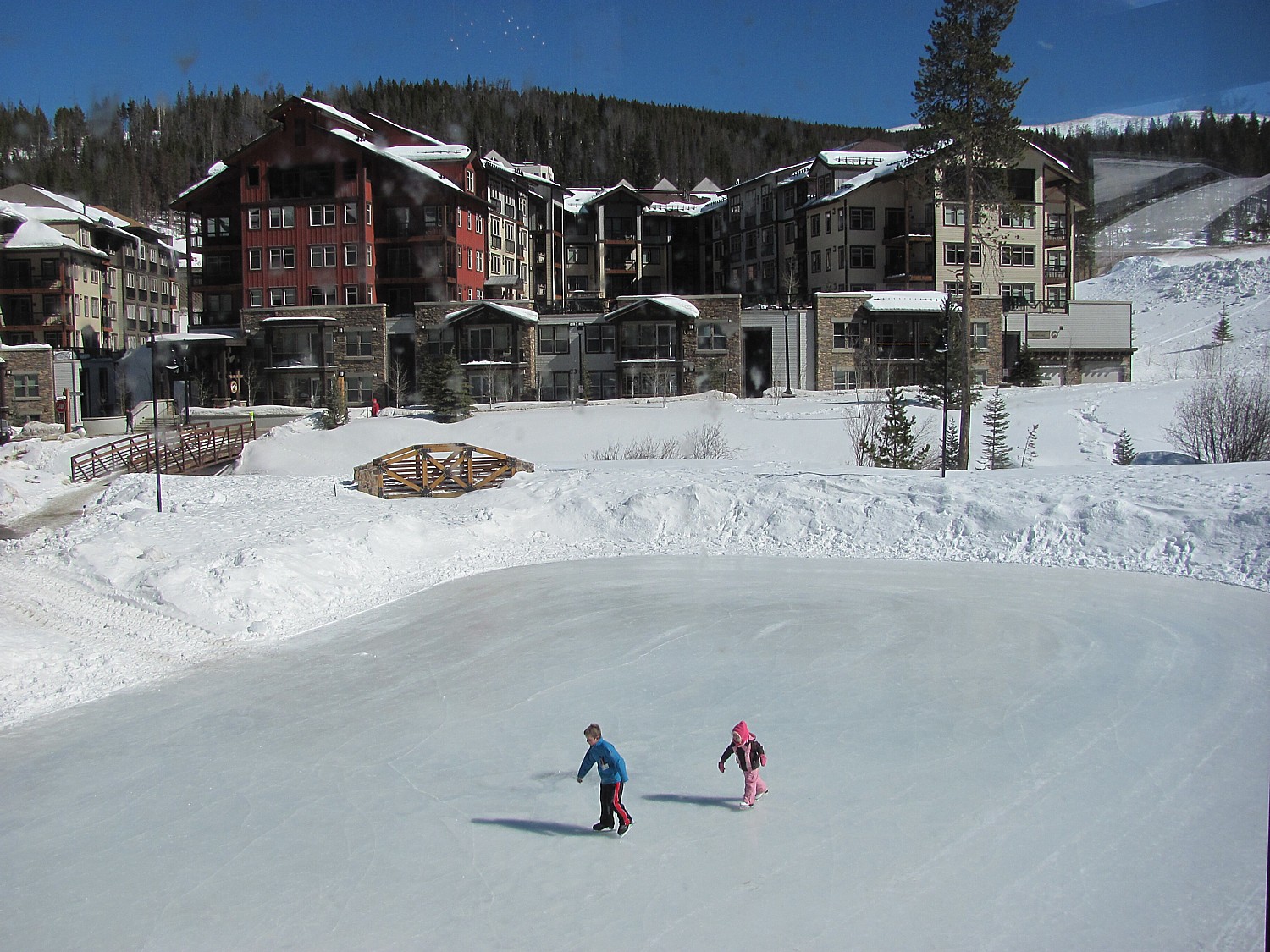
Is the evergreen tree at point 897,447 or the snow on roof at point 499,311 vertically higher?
the snow on roof at point 499,311

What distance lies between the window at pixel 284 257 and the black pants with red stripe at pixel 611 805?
186 ft

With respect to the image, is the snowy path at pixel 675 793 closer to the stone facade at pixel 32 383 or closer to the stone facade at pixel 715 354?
the stone facade at pixel 715 354

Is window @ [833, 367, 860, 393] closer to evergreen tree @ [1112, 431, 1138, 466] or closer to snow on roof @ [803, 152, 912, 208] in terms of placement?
snow on roof @ [803, 152, 912, 208]

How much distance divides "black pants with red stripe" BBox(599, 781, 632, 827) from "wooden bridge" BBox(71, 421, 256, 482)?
30889 mm

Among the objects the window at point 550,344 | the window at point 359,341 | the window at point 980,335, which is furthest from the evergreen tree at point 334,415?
the window at point 980,335

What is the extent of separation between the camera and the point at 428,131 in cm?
10250

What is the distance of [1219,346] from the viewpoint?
63375mm

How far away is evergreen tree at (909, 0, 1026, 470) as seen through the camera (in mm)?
33844

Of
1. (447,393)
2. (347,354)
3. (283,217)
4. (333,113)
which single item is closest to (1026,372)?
(447,393)

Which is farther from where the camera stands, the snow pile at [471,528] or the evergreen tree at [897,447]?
the evergreen tree at [897,447]

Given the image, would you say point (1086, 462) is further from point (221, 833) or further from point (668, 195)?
point (668, 195)

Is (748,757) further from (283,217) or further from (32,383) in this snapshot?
(283,217)

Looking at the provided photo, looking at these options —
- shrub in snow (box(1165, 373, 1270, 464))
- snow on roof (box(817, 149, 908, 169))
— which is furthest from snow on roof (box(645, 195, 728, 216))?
shrub in snow (box(1165, 373, 1270, 464))

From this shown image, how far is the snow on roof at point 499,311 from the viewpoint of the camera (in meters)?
55.1
